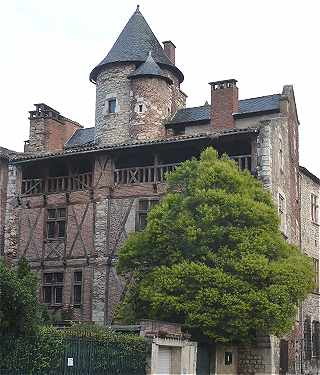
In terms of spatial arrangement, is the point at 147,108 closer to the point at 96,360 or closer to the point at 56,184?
the point at 56,184

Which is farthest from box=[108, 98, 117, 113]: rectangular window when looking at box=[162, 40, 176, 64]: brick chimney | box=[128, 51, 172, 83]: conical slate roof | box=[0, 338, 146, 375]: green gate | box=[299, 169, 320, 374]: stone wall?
box=[0, 338, 146, 375]: green gate

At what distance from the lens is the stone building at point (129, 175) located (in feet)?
89.3

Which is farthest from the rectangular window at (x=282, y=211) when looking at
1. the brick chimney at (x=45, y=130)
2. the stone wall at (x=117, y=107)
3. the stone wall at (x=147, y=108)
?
the brick chimney at (x=45, y=130)

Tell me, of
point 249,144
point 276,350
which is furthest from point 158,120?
point 276,350

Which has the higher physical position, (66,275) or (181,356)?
(66,275)

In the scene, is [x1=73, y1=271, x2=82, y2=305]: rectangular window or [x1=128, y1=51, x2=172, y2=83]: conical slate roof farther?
[x1=128, y1=51, x2=172, y2=83]: conical slate roof

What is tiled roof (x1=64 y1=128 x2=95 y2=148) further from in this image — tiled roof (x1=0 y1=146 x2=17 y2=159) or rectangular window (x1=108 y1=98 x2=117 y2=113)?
tiled roof (x1=0 y1=146 x2=17 y2=159)

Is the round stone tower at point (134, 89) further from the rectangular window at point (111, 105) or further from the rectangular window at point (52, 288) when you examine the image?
the rectangular window at point (52, 288)

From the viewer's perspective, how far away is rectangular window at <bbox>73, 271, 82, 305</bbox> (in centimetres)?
2800

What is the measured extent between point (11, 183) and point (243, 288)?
43.5 ft

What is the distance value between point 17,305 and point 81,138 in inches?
838

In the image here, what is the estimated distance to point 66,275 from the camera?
28.3m

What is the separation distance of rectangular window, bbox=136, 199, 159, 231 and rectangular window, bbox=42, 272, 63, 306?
12.7 ft

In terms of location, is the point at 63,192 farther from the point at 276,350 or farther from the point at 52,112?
the point at 276,350
